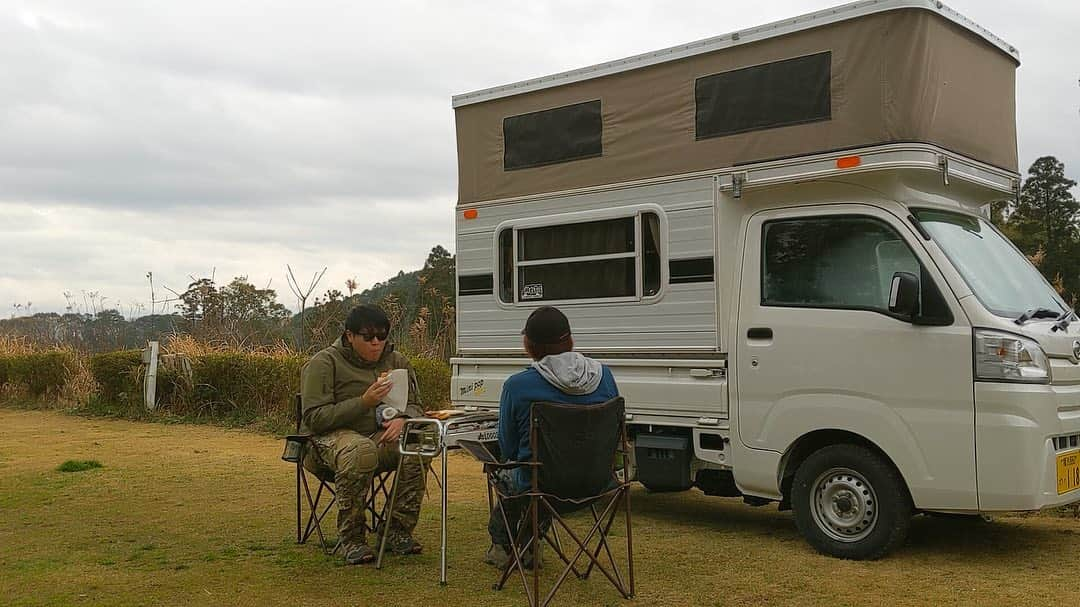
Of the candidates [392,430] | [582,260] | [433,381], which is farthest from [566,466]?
[433,381]

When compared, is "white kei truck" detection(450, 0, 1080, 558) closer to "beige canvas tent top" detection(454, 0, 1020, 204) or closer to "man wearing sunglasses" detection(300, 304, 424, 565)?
"beige canvas tent top" detection(454, 0, 1020, 204)

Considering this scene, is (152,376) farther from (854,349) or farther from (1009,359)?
(1009,359)

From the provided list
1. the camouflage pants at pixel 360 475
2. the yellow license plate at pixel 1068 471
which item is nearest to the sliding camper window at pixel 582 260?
the camouflage pants at pixel 360 475

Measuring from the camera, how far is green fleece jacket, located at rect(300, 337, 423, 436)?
18.3 ft

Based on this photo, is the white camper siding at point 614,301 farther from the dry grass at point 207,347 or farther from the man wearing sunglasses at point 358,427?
the dry grass at point 207,347

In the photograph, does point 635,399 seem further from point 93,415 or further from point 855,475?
point 93,415

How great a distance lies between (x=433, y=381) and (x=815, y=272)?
6778mm

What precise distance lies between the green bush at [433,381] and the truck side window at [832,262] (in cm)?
640

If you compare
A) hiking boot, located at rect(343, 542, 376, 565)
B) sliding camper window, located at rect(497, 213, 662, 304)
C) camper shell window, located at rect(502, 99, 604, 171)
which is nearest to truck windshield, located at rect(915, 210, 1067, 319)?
sliding camper window, located at rect(497, 213, 662, 304)

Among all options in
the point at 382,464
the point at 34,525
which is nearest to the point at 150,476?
the point at 34,525

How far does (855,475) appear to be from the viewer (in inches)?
228

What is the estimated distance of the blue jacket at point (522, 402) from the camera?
4820mm

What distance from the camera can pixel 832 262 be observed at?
6.06 meters

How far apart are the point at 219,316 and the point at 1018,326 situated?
12835 millimetres
